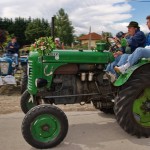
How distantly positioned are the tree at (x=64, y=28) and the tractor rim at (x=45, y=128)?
223ft

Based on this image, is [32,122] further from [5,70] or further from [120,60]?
[5,70]

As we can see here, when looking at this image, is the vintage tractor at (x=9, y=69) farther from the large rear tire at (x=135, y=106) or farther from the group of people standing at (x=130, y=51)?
the large rear tire at (x=135, y=106)

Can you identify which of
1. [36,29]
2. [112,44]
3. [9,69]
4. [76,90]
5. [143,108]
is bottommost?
[143,108]

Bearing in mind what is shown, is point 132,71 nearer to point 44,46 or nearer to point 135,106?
point 135,106

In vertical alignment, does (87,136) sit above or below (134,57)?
below

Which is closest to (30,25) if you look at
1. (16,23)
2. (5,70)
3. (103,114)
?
(16,23)

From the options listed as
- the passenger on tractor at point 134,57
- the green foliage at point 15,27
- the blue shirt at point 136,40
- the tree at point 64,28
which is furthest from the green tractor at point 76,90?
the tree at point 64,28

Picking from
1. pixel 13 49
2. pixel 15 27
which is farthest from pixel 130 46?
pixel 15 27

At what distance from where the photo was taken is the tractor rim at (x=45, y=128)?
4.85m

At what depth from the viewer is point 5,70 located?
432 inches

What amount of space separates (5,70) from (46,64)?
5.96 meters

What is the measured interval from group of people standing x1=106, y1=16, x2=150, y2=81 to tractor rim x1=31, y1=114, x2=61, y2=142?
133 cm

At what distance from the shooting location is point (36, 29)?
213 feet

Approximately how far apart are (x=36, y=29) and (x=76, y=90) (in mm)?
60677
